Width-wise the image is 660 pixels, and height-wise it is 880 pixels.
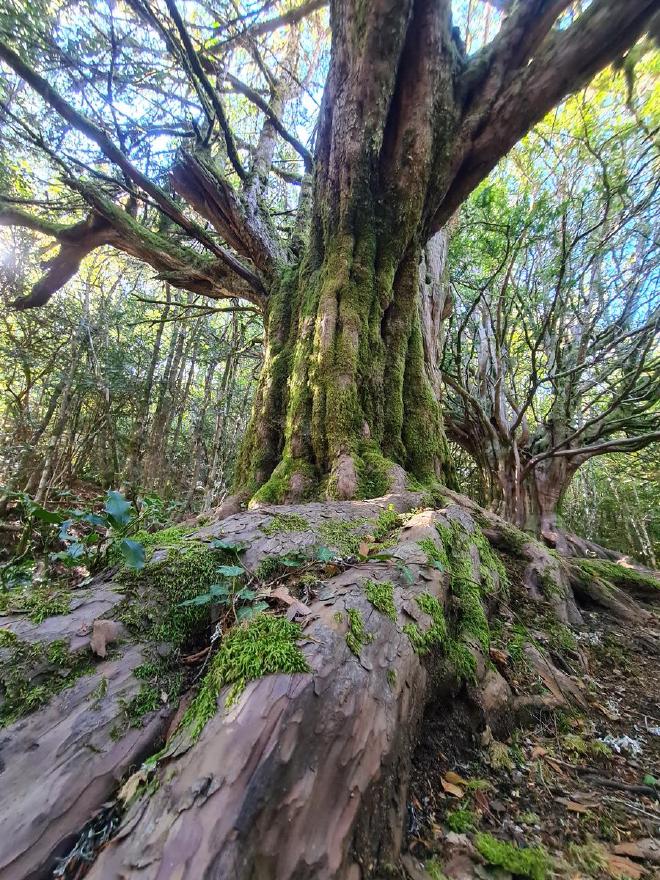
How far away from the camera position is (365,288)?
3617 mm

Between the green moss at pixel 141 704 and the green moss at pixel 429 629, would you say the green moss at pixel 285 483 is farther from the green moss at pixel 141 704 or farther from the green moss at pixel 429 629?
the green moss at pixel 141 704

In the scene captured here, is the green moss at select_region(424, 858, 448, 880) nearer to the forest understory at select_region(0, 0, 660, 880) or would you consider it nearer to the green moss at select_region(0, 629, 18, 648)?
the forest understory at select_region(0, 0, 660, 880)

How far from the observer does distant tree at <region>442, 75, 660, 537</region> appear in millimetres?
5160

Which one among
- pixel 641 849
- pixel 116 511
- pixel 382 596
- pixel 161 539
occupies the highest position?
pixel 116 511

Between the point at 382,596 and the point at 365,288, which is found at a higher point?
the point at 365,288

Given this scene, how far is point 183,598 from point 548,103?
427 cm

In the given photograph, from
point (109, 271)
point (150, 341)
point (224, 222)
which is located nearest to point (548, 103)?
point (224, 222)

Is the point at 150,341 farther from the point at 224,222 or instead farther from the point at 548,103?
the point at 548,103

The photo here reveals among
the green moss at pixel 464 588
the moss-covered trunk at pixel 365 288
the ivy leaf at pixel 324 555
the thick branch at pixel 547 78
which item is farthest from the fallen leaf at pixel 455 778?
the thick branch at pixel 547 78

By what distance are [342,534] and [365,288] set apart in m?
2.51

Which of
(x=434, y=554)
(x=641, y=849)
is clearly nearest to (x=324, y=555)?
(x=434, y=554)

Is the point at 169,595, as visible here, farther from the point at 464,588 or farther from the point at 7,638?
the point at 464,588

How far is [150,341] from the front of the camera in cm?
868

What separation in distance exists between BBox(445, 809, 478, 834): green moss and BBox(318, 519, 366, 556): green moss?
38.6 inches
